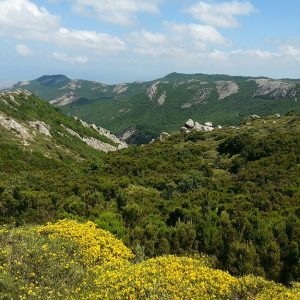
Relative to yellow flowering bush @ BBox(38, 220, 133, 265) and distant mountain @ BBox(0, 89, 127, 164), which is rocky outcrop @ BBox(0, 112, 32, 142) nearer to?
distant mountain @ BBox(0, 89, 127, 164)

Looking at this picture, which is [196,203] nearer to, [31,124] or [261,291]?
[261,291]

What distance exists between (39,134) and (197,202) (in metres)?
63.1

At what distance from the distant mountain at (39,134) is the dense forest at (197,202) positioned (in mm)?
14376

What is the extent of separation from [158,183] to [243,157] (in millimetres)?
13118

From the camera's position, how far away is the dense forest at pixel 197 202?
21.3 m

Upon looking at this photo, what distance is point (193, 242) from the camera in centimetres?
2298

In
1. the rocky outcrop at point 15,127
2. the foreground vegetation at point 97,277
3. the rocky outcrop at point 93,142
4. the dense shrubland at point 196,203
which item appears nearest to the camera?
the foreground vegetation at point 97,277

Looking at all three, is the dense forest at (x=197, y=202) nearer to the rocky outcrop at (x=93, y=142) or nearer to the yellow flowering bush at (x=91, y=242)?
the yellow flowering bush at (x=91, y=242)

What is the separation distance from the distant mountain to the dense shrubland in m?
22.7

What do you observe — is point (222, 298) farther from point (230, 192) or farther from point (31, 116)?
point (31, 116)

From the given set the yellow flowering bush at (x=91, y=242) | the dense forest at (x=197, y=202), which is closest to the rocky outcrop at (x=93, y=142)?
the dense forest at (x=197, y=202)

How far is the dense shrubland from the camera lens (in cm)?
2059

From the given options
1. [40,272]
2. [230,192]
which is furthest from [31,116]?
[40,272]

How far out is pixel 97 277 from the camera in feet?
45.3
